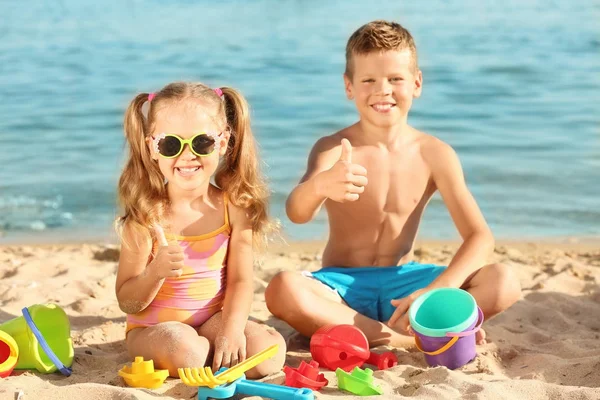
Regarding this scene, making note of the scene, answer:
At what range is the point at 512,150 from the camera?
7746 millimetres

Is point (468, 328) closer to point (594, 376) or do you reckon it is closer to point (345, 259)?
point (594, 376)

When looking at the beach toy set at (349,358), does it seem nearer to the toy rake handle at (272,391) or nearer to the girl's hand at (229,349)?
the toy rake handle at (272,391)

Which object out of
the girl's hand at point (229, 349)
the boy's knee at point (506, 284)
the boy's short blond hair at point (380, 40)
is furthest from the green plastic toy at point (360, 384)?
the boy's short blond hair at point (380, 40)

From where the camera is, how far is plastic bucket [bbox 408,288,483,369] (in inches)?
136

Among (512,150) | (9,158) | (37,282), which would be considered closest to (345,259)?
(37,282)

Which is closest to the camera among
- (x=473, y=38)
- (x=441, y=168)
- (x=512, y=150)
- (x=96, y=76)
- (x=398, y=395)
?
(x=398, y=395)

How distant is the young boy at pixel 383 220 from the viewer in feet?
12.7

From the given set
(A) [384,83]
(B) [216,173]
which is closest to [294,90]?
(A) [384,83]

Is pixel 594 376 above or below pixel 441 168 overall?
below

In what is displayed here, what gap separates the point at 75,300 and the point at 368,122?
169cm

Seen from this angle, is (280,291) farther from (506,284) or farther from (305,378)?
(506,284)

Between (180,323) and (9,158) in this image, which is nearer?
(180,323)

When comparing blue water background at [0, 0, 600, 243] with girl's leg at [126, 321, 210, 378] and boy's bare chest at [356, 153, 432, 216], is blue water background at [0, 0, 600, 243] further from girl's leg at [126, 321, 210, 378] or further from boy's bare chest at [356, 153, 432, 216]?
girl's leg at [126, 321, 210, 378]

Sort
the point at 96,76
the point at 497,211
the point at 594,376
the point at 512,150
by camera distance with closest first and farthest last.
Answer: the point at 594,376, the point at 497,211, the point at 512,150, the point at 96,76
